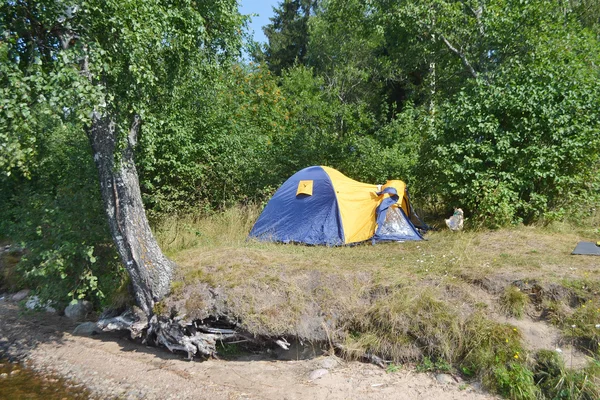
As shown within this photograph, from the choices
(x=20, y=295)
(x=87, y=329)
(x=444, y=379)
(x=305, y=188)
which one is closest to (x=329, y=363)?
(x=444, y=379)

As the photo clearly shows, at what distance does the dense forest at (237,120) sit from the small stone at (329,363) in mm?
3841

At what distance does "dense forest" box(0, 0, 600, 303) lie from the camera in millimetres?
6043

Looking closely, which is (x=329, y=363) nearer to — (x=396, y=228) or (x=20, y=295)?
(x=396, y=228)

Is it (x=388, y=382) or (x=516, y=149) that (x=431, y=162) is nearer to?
(x=516, y=149)

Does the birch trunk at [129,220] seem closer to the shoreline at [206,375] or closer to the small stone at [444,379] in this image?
the shoreline at [206,375]

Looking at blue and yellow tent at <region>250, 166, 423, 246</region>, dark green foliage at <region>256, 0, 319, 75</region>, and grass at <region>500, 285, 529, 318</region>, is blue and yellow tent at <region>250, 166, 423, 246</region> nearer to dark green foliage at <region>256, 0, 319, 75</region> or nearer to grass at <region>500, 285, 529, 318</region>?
grass at <region>500, 285, 529, 318</region>

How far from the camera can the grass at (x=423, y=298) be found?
5.64 m

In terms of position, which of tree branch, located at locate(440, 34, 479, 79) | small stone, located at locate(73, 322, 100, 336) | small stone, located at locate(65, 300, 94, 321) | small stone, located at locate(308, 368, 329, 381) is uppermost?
tree branch, located at locate(440, 34, 479, 79)

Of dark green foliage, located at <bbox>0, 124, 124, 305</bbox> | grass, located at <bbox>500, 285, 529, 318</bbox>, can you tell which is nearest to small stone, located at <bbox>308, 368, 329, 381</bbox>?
grass, located at <bbox>500, 285, 529, 318</bbox>

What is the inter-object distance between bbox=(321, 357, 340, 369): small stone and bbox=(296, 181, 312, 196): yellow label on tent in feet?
13.9

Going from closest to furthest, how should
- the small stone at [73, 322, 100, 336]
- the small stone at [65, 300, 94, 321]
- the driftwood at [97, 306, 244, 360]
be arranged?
the driftwood at [97, 306, 244, 360] < the small stone at [73, 322, 100, 336] < the small stone at [65, 300, 94, 321]

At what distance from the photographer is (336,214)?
31.9 feet

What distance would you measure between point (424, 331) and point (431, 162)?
497 centimetres

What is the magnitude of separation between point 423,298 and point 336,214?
365 cm
